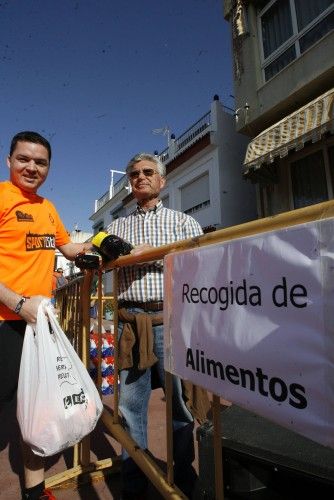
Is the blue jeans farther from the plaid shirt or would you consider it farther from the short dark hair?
the short dark hair

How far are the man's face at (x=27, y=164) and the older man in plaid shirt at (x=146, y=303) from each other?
1.85ft

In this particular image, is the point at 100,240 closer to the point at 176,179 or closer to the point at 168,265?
the point at 168,265

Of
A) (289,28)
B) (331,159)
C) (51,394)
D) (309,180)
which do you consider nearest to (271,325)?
(51,394)

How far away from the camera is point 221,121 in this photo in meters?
11.2

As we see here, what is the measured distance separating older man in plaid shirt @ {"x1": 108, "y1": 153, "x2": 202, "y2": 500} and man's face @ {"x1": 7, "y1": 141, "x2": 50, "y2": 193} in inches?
22.2

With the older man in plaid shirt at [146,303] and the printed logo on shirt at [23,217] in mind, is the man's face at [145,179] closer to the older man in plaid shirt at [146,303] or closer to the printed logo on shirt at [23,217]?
the older man in plaid shirt at [146,303]

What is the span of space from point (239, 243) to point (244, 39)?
991cm

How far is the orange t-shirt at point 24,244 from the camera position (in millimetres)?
1815

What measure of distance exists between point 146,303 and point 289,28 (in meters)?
8.54

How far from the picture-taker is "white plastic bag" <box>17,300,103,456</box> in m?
1.43

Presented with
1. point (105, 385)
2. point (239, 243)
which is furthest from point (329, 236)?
point (105, 385)

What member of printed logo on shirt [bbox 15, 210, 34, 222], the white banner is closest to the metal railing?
the white banner

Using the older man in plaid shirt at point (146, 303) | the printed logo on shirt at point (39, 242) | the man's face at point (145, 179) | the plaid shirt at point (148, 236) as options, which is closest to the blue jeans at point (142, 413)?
the older man in plaid shirt at point (146, 303)

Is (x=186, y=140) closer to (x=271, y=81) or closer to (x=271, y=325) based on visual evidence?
(x=271, y=81)
